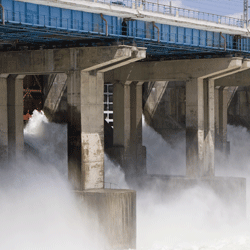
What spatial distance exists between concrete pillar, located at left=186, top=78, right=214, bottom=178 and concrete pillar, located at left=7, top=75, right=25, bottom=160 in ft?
41.5

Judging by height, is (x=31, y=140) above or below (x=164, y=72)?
below

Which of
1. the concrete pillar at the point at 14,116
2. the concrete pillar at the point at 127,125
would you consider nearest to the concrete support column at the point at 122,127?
the concrete pillar at the point at 127,125

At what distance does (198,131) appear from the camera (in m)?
46.3

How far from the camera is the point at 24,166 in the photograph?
40938mm

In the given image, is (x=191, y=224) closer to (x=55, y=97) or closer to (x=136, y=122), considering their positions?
(x=136, y=122)

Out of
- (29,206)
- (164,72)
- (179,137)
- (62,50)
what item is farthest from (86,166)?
(179,137)

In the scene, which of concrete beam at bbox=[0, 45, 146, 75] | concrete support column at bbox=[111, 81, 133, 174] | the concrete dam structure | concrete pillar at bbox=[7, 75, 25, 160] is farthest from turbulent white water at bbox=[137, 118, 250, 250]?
concrete beam at bbox=[0, 45, 146, 75]

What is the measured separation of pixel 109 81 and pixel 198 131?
8059mm

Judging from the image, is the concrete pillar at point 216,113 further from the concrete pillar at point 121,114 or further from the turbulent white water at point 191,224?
the concrete pillar at point 121,114

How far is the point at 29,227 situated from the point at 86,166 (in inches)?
197

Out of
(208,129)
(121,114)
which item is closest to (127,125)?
(121,114)

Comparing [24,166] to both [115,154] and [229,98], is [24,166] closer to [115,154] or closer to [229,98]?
[115,154]

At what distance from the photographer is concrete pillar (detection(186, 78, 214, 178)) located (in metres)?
46.2

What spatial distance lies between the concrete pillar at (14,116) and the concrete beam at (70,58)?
13.5ft
